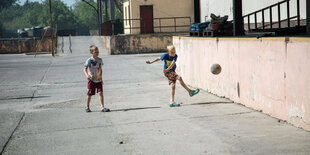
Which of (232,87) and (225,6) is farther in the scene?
(225,6)

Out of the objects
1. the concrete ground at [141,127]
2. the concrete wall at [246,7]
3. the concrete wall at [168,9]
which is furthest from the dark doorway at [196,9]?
the concrete wall at [168,9]

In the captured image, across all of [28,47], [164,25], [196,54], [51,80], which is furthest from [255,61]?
[28,47]

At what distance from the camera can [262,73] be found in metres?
7.89

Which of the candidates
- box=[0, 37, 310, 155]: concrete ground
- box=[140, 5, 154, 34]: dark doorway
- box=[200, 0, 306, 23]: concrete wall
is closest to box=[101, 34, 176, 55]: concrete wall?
box=[200, 0, 306, 23]: concrete wall

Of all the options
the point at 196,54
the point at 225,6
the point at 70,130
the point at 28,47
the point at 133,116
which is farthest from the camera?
the point at 28,47

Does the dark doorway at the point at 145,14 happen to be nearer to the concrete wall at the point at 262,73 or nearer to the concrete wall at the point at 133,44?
the concrete wall at the point at 133,44

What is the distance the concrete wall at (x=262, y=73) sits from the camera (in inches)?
255

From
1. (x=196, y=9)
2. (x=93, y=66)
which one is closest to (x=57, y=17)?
(x=196, y=9)

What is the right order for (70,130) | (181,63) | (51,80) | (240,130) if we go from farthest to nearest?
(51,80)
(181,63)
(70,130)
(240,130)

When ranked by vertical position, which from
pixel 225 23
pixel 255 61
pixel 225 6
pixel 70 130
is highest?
pixel 225 6

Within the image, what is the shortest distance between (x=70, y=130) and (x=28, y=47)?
3700 centimetres

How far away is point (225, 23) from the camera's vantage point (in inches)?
492

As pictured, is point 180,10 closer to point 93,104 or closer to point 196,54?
point 196,54

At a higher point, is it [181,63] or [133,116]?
[181,63]
